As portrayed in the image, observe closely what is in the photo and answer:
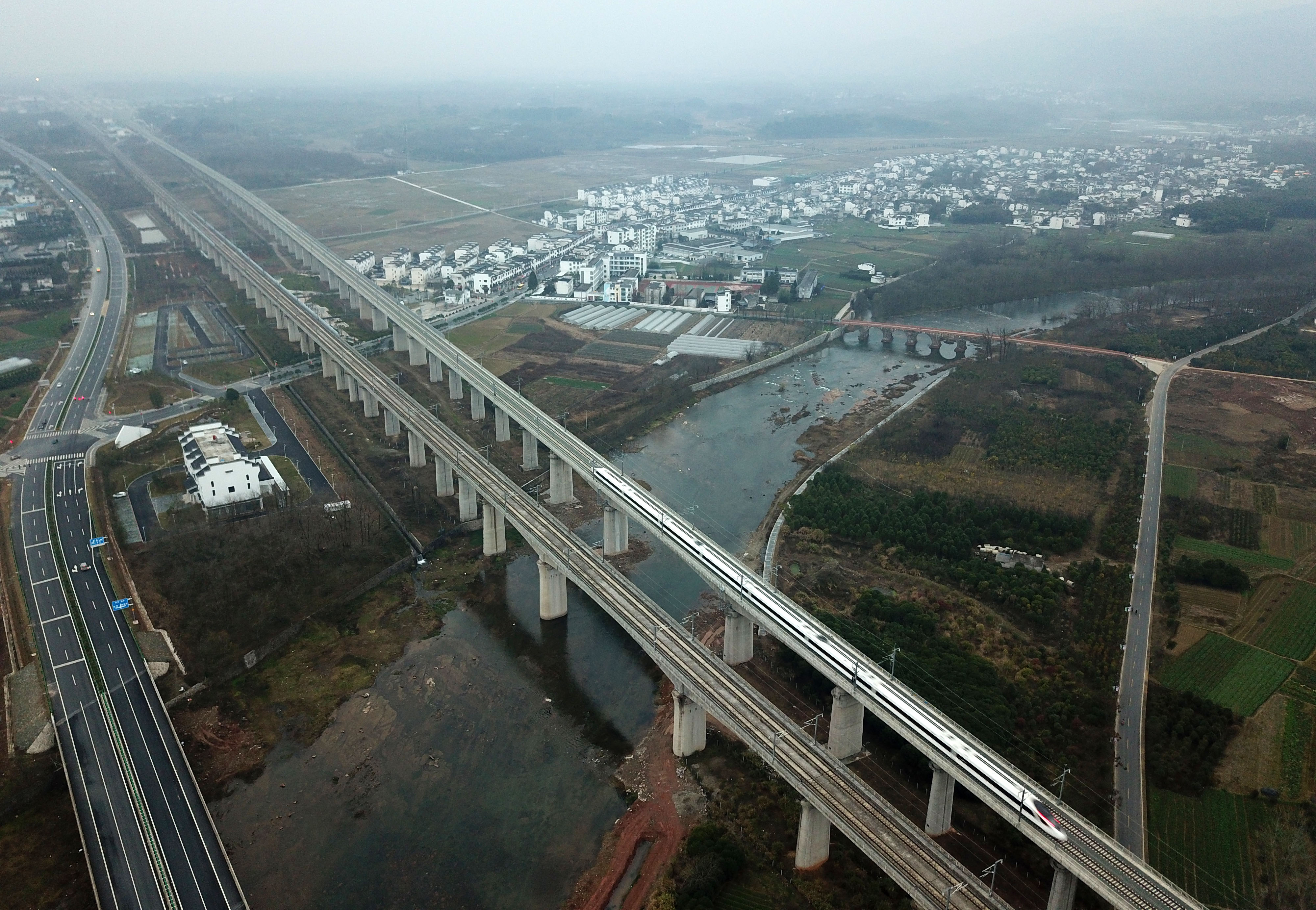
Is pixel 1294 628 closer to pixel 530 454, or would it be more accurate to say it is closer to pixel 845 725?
pixel 845 725

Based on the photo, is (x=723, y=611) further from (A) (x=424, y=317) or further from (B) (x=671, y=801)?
(A) (x=424, y=317)

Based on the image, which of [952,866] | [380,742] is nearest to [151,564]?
[380,742]

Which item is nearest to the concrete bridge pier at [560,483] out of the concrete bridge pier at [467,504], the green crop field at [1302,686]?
the concrete bridge pier at [467,504]

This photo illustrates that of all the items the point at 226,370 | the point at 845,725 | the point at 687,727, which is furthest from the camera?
the point at 226,370

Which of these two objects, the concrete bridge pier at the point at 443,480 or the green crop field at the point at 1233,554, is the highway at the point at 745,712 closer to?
the concrete bridge pier at the point at 443,480

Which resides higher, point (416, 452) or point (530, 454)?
point (530, 454)

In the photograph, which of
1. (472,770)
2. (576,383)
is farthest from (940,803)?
(576,383)
